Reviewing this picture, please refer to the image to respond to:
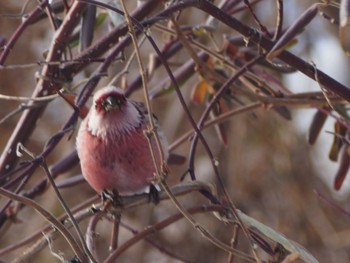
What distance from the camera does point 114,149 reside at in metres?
2.18

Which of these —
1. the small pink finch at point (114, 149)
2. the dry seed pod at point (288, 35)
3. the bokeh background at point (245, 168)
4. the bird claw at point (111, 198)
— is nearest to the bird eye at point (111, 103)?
the small pink finch at point (114, 149)

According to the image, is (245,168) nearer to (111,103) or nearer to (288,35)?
(111,103)

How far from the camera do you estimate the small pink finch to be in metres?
2.14

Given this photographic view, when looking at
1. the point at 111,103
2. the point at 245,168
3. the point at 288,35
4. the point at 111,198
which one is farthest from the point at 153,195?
the point at 245,168

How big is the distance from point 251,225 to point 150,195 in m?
0.32

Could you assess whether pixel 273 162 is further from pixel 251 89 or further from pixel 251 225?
pixel 251 225

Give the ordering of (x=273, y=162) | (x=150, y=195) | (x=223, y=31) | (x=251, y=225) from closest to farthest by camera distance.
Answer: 1. (x=251, y=225)
2. (x=150, y=195)
3. (x=223, y=31)
4. (x=273, y=162)

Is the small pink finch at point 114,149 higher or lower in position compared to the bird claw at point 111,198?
higher

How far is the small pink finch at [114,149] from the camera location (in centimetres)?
214

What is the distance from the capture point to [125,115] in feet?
7.46

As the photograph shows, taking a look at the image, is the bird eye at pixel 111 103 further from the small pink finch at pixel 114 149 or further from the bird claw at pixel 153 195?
the bird claw at pixel 153 195

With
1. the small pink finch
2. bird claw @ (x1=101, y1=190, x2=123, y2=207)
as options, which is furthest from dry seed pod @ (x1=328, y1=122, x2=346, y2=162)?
bird claw @ (x1=101, y1=190, x2=123, y2=207)

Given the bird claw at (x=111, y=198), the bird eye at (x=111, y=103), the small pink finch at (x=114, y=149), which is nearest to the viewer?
the bird claw at (x=111, y=198)

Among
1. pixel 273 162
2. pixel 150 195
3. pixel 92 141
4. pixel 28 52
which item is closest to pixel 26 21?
pixel 92 141
